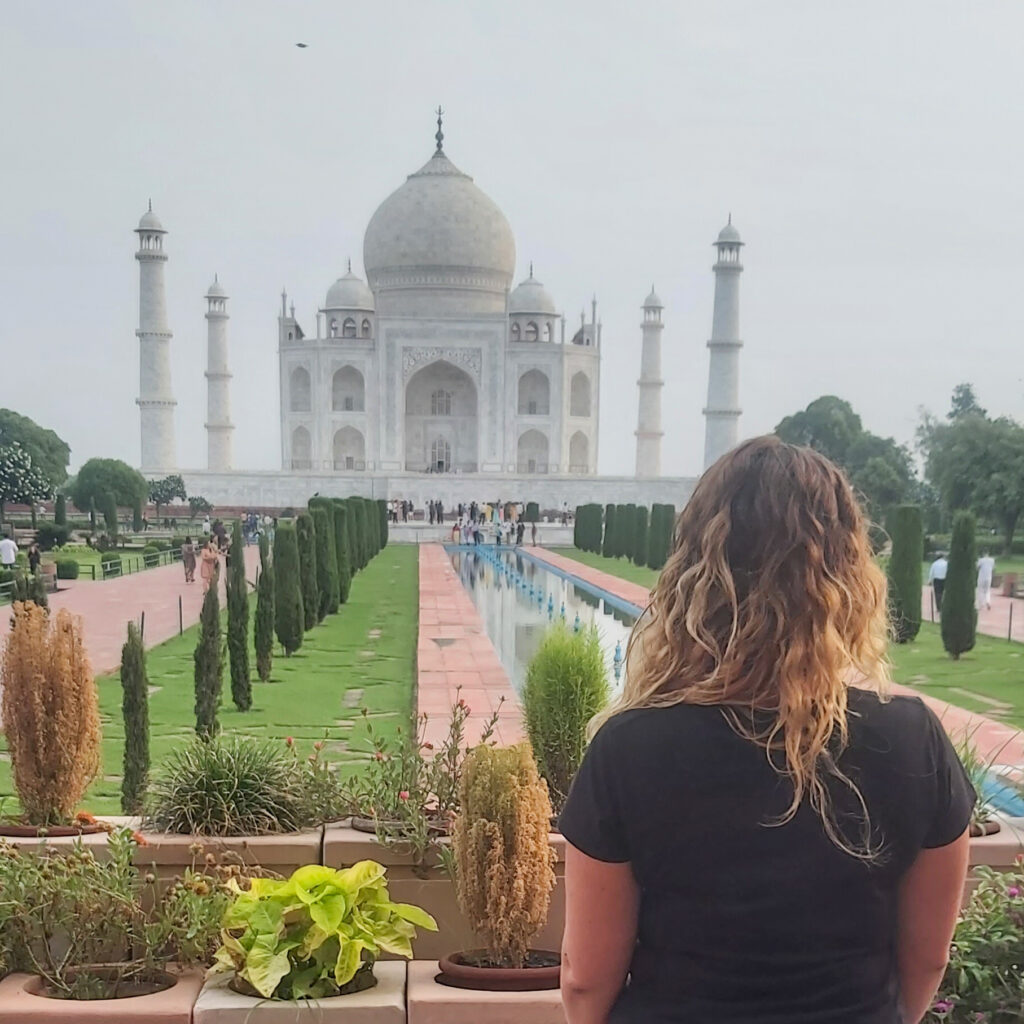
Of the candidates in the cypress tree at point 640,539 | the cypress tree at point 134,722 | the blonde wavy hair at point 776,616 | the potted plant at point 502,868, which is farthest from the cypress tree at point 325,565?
the blonde wavy hair at point 776,616

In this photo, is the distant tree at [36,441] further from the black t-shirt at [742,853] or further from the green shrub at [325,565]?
the black t-shirt at [742,853]

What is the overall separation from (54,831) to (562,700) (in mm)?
1229

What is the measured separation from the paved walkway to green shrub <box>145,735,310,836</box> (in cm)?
514

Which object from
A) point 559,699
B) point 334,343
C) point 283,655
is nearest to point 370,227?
point 334,343

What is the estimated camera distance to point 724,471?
116 centimetres

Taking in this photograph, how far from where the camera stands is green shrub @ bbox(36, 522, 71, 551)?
19.9 meters

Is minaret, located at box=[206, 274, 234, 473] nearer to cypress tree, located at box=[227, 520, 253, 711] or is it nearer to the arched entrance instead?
the arched entrance

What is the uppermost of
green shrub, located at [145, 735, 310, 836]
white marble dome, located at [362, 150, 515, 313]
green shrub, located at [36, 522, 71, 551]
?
white marble dome, located at [362, 150, 515, 313]

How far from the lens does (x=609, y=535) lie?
22.0 metres

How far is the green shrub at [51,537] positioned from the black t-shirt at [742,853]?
20.1 meters

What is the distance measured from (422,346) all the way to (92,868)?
35347 mm

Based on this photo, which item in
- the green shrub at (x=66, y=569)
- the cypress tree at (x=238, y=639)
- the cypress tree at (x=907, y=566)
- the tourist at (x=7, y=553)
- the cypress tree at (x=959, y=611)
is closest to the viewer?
the cypress tree at (x=238, y=639)

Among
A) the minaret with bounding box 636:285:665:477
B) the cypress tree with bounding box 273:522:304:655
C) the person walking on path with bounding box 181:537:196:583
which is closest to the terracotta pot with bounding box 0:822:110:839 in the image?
the cypress tree with bounding box 273:522:304:655

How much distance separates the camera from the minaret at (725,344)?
114ft
